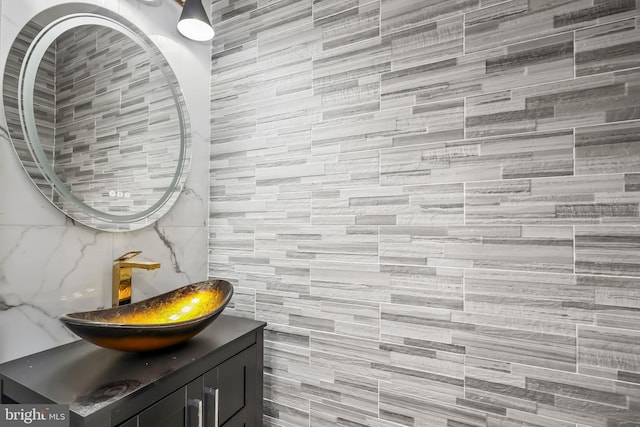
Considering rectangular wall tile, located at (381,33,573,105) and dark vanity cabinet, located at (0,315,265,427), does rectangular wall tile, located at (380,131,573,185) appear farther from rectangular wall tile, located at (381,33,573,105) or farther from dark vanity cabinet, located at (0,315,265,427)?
dark vanity cabinet, located at (0,315,265,427)

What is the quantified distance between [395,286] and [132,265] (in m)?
1.03

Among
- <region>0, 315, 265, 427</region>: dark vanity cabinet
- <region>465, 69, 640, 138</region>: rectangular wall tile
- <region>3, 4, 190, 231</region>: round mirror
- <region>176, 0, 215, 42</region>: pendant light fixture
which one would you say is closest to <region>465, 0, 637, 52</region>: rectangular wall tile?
<region>465, 69, 640, 138</region>: rectangular wall tile

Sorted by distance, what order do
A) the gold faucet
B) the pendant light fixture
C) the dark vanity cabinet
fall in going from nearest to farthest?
the dark vanity cabinet
the gold faucet
the pendant light fixture

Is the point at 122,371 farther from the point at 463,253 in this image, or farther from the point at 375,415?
the point at 463,253

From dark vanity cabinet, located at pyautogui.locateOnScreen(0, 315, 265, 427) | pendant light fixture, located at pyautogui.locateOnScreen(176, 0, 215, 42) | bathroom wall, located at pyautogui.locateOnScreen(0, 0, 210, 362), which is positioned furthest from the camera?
pendant light fixture, located at pyautogui.locateOnScreen(176, 0, 215, 42)

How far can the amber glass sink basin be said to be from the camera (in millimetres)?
947

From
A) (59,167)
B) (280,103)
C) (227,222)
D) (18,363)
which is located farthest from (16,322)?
(280,103)

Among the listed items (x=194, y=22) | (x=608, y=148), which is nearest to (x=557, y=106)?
(x=608, y=148)

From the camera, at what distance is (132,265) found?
4.30ft

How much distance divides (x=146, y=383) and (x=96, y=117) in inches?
38.7

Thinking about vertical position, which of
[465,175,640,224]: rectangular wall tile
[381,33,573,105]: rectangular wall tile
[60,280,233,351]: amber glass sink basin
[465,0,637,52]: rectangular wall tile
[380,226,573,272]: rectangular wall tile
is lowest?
[60,280,233,351]: amber glass sink basin

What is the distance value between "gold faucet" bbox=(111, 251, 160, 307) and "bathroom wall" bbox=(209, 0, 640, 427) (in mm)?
508

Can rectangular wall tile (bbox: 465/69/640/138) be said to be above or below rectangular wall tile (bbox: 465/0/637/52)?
below

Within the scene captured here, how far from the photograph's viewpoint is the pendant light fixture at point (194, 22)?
1.42 metres
